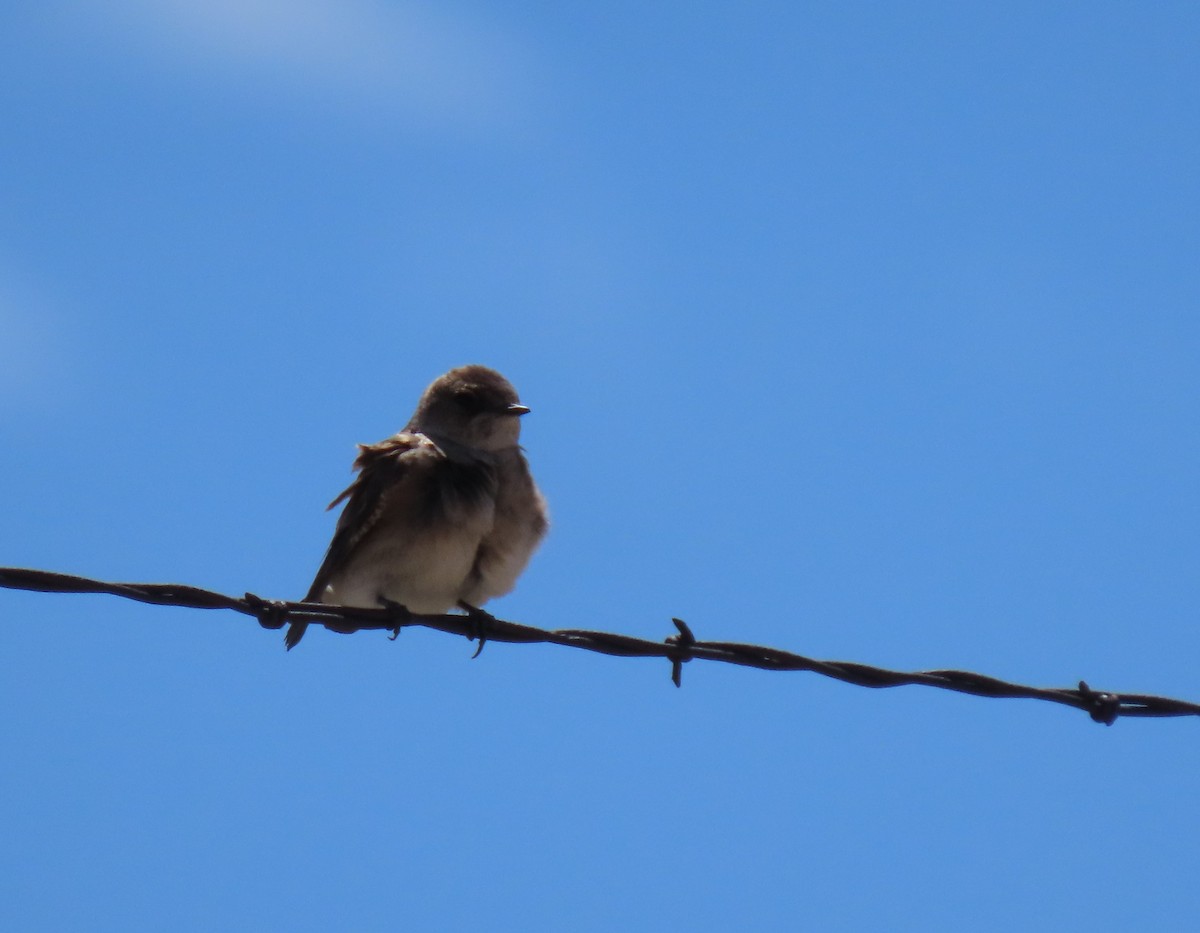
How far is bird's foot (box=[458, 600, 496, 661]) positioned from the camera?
5.67m

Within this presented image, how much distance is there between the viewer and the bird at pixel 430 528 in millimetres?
8180

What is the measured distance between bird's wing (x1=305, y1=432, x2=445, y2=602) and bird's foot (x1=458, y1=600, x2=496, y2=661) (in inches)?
28.4

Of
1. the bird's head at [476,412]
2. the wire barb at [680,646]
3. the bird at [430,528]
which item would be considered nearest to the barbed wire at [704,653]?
the wire barb at [680,646]

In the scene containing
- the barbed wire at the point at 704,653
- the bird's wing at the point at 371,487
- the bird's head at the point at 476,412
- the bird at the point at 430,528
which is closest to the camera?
the barbed wire at the point at 704,653

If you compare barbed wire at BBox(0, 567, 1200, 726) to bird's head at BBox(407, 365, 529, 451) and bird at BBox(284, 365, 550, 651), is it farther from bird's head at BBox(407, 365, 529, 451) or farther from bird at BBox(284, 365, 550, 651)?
bird's head at BBox(407, 365, 529, 451)

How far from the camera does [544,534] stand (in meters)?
8.71

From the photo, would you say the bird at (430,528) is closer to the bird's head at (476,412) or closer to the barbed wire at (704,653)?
the bird's head at (476,412)

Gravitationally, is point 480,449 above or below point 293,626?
above

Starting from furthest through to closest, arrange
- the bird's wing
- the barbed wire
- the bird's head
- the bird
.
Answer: the bird's head
the bird's wing
the bird
the barbed wire

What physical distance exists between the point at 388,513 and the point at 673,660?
3.47 m

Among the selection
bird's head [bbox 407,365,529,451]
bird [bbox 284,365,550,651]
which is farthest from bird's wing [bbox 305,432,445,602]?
bird's head [bbox 407,365,529,451]

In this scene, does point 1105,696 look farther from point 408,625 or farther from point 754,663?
point 408,625

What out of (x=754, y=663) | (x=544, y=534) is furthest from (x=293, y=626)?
(x=754, y=663)

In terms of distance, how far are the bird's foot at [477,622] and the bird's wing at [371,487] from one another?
720mm
